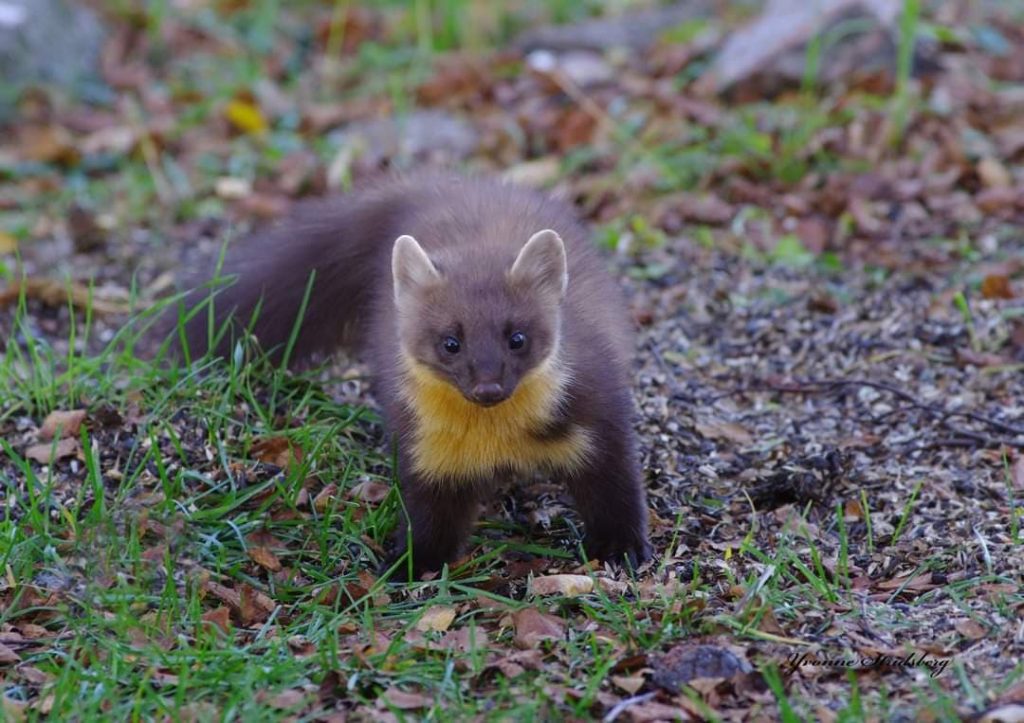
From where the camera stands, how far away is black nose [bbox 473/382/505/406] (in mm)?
4984

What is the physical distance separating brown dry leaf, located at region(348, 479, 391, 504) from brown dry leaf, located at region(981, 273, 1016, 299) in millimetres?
3464

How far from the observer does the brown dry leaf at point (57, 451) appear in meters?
6.10

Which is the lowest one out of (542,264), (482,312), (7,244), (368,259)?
(7,244)

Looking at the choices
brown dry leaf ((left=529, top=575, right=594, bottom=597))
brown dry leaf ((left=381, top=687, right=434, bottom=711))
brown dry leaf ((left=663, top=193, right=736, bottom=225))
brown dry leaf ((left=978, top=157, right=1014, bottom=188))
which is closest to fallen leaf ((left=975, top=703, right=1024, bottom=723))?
brown dry leaf ((left=529, top=575, right=594, bottom=597))

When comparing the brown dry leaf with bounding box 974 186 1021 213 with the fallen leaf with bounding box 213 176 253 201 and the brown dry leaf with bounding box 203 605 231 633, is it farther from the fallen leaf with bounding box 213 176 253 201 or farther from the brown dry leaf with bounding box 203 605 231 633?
the brown dry leaf with bounding box 203 605 231 633

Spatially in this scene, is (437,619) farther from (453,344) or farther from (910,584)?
(910,584)

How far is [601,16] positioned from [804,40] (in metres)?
2.95

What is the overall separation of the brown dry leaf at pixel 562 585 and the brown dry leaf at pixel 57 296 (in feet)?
12.0

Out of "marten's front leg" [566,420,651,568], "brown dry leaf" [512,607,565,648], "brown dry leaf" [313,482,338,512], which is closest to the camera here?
"brown dry leaf" [512,607,565,648]

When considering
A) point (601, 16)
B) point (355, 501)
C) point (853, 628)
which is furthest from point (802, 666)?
point (601, 16)

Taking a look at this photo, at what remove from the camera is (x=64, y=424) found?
621cm

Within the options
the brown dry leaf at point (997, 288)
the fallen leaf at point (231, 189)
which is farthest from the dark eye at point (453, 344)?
the fallen leaf at point (231, 189)

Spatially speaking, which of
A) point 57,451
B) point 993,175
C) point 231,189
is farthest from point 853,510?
point 231,189

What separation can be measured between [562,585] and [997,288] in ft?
11.5
